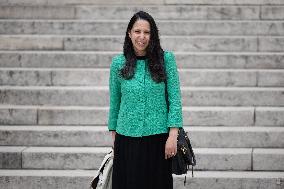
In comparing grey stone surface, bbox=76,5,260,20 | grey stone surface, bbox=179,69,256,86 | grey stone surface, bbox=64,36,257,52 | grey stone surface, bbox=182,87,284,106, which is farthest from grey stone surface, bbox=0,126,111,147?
grey stone surface, bbox=76,5,260,20

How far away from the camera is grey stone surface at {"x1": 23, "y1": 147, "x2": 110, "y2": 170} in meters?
5.97

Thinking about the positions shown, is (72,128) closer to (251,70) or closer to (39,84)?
(39,84)

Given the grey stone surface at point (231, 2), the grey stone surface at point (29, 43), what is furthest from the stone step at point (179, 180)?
the grey stone surface at point (231, 2)

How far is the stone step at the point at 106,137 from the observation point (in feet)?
20.3

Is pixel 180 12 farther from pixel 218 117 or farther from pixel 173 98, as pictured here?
pixel 173 98

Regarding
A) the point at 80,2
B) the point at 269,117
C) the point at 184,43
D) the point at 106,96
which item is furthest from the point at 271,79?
the point at 80,2

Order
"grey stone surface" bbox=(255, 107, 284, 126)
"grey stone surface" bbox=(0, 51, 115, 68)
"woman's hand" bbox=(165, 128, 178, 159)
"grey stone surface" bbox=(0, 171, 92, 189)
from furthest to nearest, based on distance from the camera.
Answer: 1. "grey stone surface" bbox=(0, 51, 115, 68)
2. "grey stone surface" bbox=(255, 107, 284, 126)
3. "grey stone surface" bbox=(0, 171, 92, 189)
4. "woman's hand" bbox=(165, 128, 178, 159)

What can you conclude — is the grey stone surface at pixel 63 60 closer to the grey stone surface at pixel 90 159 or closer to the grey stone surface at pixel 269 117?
the grey stone surface at pixel 90 159

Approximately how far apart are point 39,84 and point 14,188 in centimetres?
194

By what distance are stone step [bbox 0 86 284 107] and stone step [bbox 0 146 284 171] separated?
89 centimetres

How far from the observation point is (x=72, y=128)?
6398 millimetres

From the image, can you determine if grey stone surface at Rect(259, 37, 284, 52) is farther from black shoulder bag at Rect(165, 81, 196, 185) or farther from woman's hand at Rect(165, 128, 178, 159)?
woman's hand at Rect(165, 128, 178, 159)

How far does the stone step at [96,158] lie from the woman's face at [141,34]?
2417 millimetres

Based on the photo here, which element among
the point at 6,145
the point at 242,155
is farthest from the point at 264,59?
the point at 6,145
